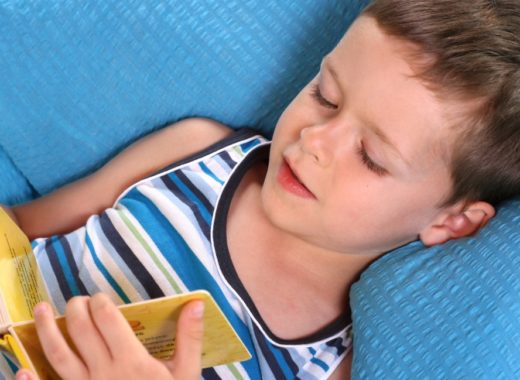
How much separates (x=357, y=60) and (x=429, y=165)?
16cm

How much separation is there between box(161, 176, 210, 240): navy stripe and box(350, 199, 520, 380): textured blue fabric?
9.4 inches

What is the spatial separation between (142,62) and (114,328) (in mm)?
567

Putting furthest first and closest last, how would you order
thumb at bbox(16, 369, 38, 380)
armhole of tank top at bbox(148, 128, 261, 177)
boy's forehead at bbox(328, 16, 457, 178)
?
armhole of tank top at bbox(148, 128, 261, 177), boy's forehead at bbox(328, 16, 457, 178), thumb at bbox(16, 369, 38, 380)

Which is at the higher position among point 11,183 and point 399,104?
point 11,183

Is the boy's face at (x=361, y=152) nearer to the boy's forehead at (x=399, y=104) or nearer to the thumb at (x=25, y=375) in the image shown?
the boy's forehead at (x=399, y=104)

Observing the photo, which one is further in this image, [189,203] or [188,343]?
[189,203]

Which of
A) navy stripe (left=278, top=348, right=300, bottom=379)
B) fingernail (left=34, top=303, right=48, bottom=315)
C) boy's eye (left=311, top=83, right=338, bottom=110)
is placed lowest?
navy stripe (left=278, top=348, right=300, bottom=379)

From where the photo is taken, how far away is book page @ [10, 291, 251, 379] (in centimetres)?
69

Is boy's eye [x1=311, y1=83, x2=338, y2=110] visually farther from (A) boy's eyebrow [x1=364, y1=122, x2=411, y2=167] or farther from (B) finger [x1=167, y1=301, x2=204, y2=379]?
(B) finger [x1=167, y1=301, x2=204, y2=379]

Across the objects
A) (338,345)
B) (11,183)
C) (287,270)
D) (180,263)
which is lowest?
(338,345)

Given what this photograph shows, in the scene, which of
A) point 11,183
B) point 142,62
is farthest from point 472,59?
point 11,183

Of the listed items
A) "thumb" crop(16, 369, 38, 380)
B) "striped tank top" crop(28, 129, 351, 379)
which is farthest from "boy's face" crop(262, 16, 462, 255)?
"thumb" crop(16, 369, 38, 380)

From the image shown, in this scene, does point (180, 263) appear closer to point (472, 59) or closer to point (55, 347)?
point (55, 347)

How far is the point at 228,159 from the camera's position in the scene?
1.11 m
